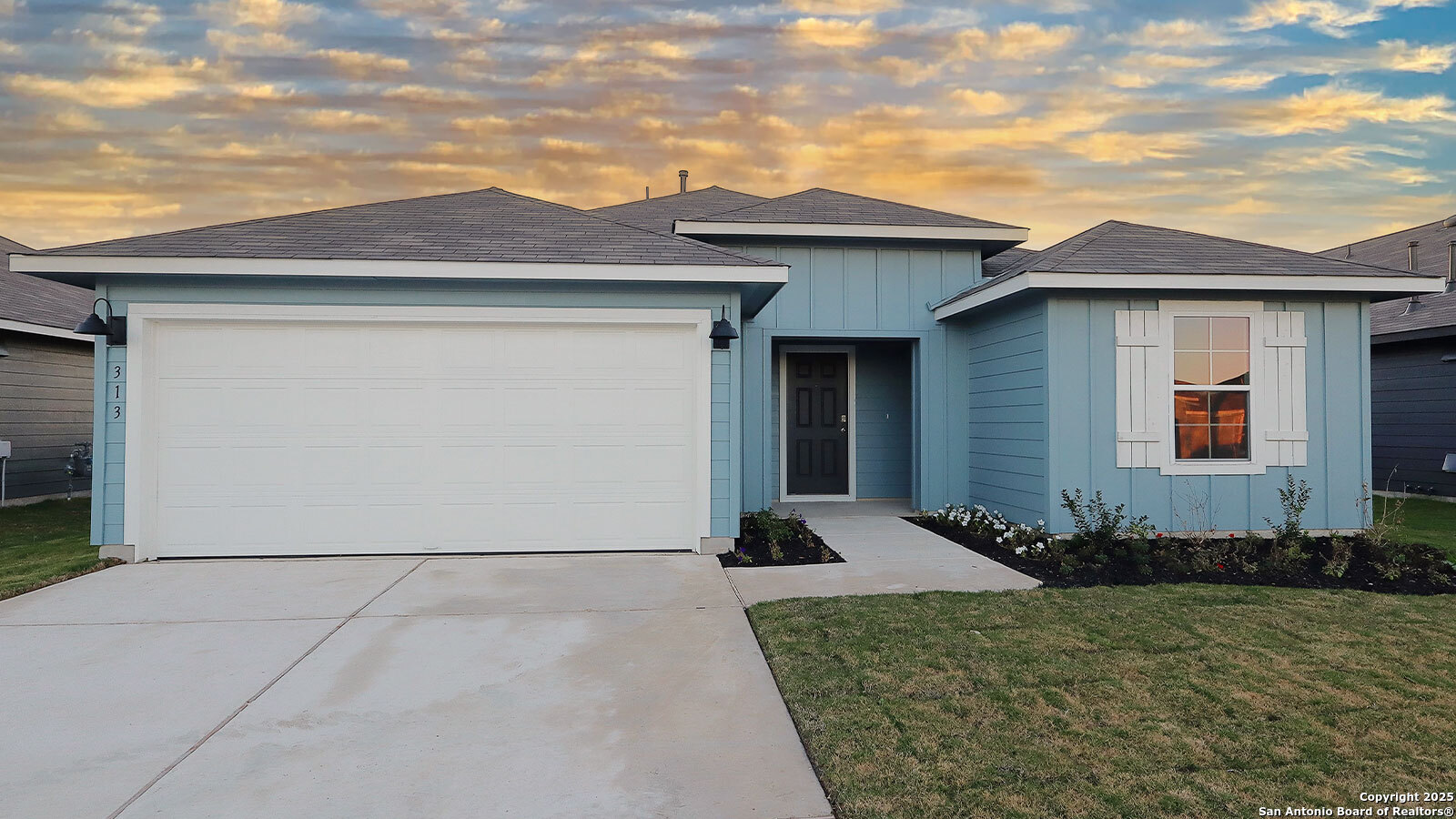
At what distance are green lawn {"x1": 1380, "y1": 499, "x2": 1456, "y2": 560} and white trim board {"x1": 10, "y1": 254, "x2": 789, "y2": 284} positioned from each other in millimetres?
6691

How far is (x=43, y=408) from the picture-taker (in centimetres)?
1032

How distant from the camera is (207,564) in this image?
599cm

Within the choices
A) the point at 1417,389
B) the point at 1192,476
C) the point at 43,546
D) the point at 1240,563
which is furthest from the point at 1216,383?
the point at 43,546

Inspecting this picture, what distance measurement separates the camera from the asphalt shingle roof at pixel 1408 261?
10.5 m

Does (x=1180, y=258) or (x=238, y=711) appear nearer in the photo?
(x=238, y=711)

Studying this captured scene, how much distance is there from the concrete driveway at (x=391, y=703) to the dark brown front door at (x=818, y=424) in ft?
15.3

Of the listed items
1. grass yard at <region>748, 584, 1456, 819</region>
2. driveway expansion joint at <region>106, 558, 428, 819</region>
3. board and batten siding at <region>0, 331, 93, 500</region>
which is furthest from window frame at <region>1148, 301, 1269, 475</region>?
board and batten siding at <region>0, 331, 93, 500</region>

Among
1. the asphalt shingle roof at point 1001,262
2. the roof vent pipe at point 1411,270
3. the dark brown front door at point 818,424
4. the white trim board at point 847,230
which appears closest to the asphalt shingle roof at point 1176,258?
the white trim board at point 847,230

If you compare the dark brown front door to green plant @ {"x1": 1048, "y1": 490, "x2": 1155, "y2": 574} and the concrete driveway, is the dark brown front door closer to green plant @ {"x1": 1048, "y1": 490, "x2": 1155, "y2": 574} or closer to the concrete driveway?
green plant @ {"x1": 1048, "y1": 490, "x2": 1155, "y2": 574}

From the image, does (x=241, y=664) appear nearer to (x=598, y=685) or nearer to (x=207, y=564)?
(x=598, y=685)

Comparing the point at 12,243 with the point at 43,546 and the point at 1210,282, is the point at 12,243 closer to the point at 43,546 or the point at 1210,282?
the point at 43,546

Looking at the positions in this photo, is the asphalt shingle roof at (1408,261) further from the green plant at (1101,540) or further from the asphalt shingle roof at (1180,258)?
the green plant at (1101,540)

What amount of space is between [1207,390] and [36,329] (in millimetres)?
14183

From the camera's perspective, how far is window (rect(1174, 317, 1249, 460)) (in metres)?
7.00
